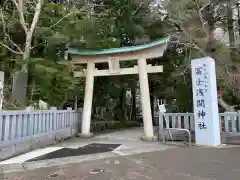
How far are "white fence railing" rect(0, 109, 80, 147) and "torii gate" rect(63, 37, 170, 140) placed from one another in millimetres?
1472

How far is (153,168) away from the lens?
17.1 feet

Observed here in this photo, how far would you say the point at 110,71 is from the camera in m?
10.8

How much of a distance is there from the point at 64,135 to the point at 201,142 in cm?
540

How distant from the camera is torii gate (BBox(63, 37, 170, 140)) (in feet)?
33.0

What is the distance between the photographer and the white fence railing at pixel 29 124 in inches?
240

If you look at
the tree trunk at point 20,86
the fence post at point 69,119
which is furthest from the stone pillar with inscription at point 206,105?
the tree trunk at point 20,86

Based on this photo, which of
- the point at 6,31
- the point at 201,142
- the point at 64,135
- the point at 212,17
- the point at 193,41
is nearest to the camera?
the point at 201,142

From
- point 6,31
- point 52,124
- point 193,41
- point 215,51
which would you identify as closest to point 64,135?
point 52,124

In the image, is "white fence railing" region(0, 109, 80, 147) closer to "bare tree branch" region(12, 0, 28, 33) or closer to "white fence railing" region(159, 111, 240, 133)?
"bare tree branch" region(12, 0, 28, 33)

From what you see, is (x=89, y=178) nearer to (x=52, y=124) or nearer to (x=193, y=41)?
(x=52, y=124)

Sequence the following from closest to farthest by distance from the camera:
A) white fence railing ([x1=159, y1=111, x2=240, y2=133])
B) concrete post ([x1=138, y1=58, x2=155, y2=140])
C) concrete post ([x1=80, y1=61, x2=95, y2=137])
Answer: white fence railing ([x1=159, y1=111, x2=240, y2=133]), concrete post ([x1=138, y1=58, x2=155, y2=140]), concrete post ([x1=80, y1=61, x2=95, y2=137])

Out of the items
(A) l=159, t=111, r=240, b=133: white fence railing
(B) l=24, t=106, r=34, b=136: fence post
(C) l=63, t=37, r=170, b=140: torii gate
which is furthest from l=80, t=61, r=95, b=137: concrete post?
(B) l=24, t=106, r=34, b=136: fence post

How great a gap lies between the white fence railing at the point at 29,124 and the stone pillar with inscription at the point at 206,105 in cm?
521

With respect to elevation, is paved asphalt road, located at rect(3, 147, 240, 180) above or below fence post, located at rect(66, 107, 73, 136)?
below
